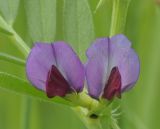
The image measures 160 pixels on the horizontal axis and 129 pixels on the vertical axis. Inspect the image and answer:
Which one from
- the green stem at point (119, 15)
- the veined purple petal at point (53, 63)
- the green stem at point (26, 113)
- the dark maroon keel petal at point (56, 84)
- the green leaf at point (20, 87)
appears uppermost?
the green stem at point (119, 15)

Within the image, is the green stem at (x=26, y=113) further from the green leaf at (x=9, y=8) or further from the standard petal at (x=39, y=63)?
the standard petal at (x=39, y=63)

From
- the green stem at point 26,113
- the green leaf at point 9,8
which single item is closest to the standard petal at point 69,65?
the green leaf at point 9,8

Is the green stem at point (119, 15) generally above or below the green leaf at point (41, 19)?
above

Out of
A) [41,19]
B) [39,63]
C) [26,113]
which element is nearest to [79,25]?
[41,19]

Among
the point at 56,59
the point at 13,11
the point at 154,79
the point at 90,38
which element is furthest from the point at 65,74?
the point at 154,79

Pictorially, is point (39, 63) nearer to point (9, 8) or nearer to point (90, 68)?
point (90, 68)

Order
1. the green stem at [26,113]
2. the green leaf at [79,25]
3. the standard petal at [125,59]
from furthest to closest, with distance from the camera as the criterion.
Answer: the green stem at [26,113] < the green leaf at [79,25] < the standard petal at [125,59]
